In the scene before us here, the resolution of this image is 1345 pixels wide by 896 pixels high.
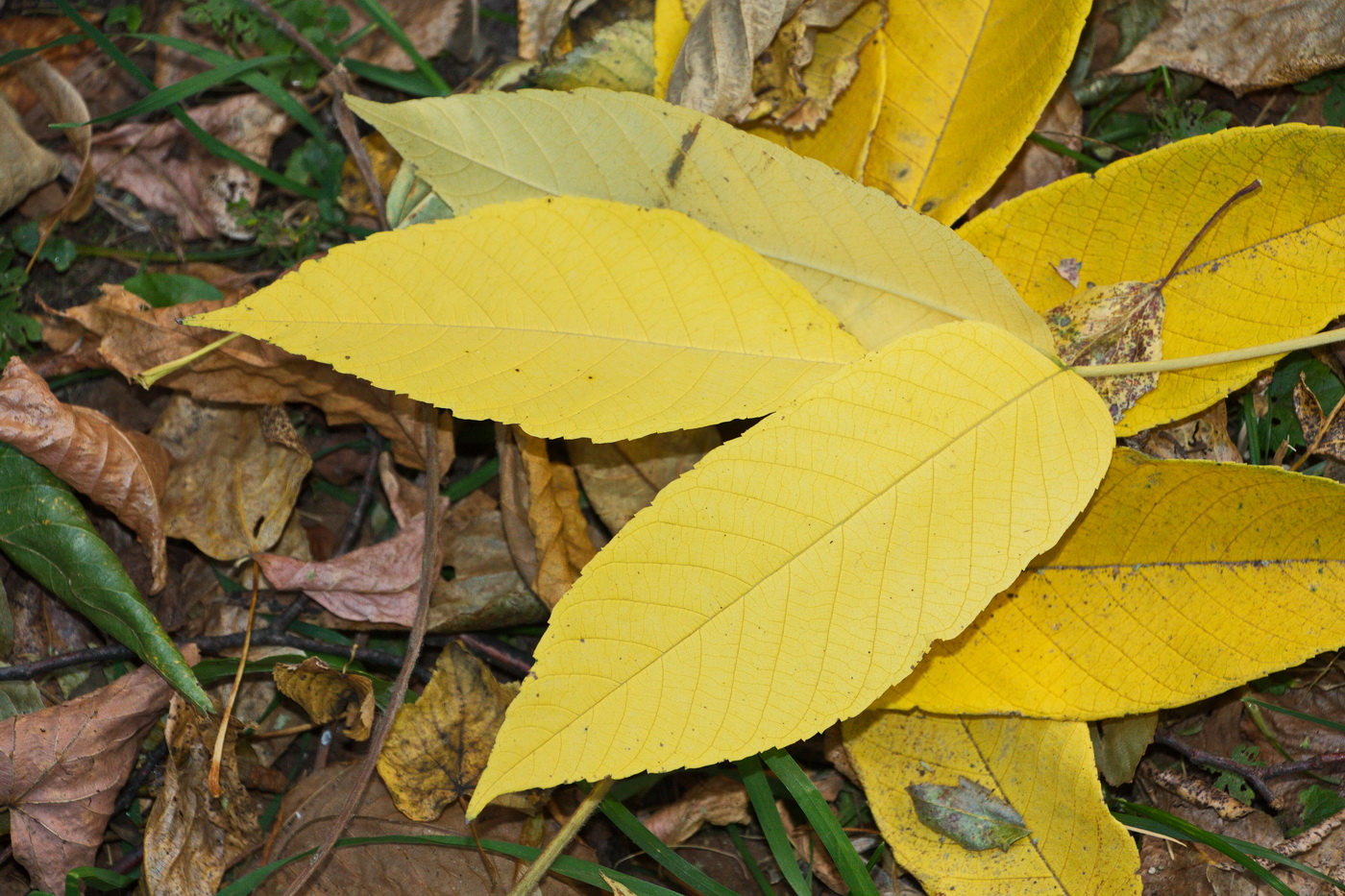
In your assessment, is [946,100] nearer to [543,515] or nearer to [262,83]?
[543,515]

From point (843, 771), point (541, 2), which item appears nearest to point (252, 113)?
point (541, 2)

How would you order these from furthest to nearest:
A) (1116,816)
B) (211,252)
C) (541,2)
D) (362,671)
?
(211,252) → (541,2) → (362,671) → (1116,816)

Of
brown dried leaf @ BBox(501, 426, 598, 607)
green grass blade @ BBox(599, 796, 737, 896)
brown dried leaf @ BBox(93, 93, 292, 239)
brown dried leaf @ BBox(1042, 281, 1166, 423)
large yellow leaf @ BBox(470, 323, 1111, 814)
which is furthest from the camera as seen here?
brown dried leaf @ BBox(93, 93, 292, 239)

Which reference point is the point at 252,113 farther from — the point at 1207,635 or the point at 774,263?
the point at 1207,635


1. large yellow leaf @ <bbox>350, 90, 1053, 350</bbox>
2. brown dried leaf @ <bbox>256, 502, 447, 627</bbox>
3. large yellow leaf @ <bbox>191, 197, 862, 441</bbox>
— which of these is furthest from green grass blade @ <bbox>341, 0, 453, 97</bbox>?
brown dried leaf @ <bbox>256, 502, 447, 627</bbox>

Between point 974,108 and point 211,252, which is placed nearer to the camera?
point 974,108

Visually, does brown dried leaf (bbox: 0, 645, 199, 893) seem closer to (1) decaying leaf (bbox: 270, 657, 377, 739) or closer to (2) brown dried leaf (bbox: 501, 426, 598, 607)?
(1) decaying leaf (bbox: 270, 657, 377, 739)

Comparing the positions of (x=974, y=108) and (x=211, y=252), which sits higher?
(x=974, y=108)
